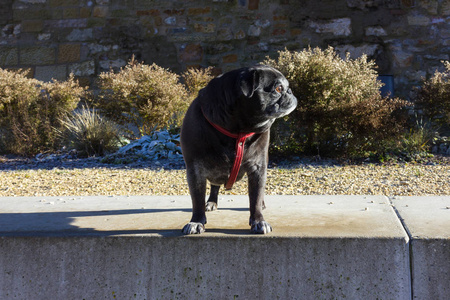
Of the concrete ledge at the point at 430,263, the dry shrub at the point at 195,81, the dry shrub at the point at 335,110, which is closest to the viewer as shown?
the concrete ledge at the point at 430,263

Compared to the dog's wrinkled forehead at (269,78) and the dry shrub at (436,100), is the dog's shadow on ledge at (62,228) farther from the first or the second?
the dry shrub at (436,100)

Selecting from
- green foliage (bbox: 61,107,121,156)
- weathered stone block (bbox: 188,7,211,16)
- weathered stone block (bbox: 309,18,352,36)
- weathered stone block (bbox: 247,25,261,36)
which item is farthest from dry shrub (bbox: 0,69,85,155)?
weathered stone block (bbox: 309,18,352,36)

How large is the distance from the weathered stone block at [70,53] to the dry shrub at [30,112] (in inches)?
67.7

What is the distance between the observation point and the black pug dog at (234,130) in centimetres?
230

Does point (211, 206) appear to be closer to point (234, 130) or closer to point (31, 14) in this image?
point (234, 130)

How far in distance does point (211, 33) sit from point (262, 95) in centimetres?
779

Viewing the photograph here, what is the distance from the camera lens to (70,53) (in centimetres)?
998

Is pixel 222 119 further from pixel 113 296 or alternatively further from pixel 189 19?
pixel 189 19

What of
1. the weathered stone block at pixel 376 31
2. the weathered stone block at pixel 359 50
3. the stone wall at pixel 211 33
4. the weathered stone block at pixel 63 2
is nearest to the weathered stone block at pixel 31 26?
the stone wall at pixel 211 33

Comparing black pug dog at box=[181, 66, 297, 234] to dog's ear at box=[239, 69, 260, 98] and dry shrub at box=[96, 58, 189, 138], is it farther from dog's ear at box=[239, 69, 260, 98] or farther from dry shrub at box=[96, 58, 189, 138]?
dry shrub at box=[96, 58, 189, 138]

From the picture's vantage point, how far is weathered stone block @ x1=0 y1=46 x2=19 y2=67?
10.1 metres

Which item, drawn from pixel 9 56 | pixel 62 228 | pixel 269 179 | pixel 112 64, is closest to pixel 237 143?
pixel 62 228

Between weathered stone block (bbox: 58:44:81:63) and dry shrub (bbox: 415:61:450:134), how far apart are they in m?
7.32

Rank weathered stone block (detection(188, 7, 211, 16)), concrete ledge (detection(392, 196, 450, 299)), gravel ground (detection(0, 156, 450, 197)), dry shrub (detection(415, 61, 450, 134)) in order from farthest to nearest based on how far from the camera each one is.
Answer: weathered stone block (detection(188, 7, 211, 16)) → dry shrub (detection(415, 61, 450, 134)) → gravel ground (detection(0, 156, 450, 197)) → concrete ledge (detection(392, 196, 450, 299))
